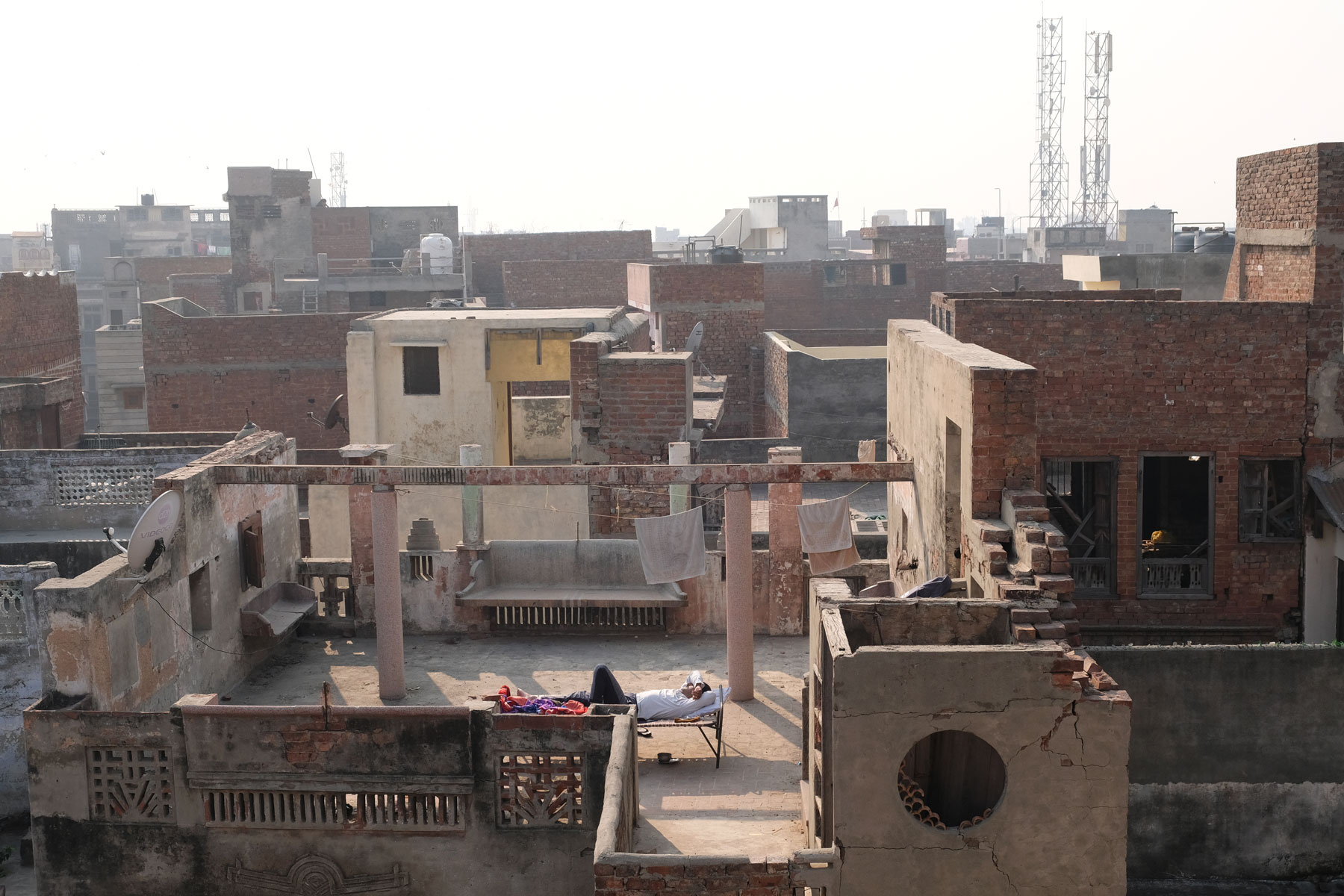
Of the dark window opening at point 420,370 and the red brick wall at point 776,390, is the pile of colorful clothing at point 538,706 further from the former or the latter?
the red brick wall at point 776,390

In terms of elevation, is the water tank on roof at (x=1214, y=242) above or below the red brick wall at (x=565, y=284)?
above

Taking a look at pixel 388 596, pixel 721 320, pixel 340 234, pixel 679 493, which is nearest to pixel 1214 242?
pixel 721 320

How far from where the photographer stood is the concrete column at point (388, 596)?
1530 centimetres

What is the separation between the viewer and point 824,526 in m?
16.4

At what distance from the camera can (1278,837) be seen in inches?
504

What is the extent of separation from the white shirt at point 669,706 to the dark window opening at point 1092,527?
5711 millimetres

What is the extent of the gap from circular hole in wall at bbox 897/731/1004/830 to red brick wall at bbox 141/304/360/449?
2835cm

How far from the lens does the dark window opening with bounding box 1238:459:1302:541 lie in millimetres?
17031

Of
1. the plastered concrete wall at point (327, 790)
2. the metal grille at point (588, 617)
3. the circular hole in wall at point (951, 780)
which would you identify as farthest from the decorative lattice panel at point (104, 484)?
the circular hole in wall at point (951, 780)

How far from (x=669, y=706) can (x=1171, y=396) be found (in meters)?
7.81

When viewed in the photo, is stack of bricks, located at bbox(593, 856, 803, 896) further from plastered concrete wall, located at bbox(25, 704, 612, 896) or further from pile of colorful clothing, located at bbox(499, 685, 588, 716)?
pile of colorful clothing, located at bbox(499, 685, 588, 716)

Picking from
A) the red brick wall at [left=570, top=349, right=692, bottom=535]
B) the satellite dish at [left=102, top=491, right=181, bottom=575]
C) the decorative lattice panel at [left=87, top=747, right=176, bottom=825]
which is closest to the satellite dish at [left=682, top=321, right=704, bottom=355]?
the red brick wall at [left=570, top=349, right=692, bottom=535]

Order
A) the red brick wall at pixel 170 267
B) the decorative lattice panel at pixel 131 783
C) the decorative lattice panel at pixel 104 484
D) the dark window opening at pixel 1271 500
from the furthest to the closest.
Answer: the red brick wall at pixel 170 267 < the decorative lattice panel at pixel 104 484 < the dark window opening at pixel 1271 500 < the decorative lattice panel at pixel 131 783

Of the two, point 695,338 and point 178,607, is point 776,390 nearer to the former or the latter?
point 695,338
